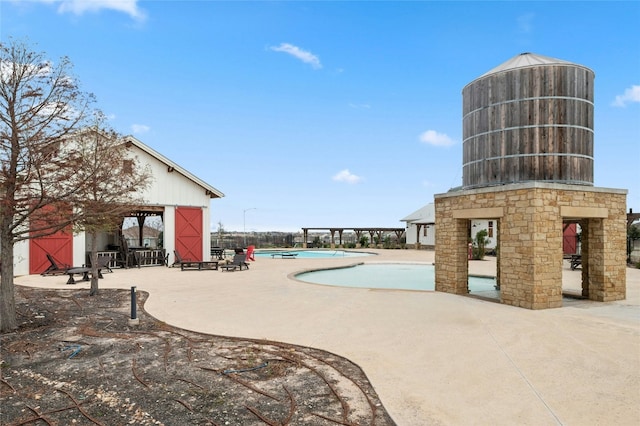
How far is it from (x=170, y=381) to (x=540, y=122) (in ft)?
29.8

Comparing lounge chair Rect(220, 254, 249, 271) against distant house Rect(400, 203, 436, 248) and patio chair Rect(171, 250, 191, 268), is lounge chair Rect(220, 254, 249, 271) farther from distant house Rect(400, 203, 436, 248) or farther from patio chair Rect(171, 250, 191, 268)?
distant house Rect(400, 203, 436, 248)

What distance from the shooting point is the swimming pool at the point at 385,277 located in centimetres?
1390

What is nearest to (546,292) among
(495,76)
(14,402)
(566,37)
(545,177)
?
(545,177)

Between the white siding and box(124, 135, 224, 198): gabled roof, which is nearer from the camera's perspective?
box(124, 135, 224, 198): gabled roof

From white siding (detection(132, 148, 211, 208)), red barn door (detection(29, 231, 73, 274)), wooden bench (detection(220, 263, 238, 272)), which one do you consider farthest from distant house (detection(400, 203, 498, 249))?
red barn door (detection(29, 231, 73, 274))

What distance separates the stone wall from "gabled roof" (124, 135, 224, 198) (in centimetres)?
1283

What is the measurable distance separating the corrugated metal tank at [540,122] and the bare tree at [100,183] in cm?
896

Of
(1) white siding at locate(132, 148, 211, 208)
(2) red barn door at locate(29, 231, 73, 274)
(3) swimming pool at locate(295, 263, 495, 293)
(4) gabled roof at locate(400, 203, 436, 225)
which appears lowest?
(3) swimming pool at locate(295, 263, 495, 293)

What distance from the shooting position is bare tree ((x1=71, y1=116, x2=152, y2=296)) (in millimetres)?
7488

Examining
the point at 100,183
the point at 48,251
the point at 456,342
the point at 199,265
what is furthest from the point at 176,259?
the point at 456,342

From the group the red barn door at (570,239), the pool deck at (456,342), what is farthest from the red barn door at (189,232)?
the red barn door at (570,239)

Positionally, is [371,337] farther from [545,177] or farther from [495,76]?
A: [495,76]

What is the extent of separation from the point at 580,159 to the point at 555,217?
1.79m

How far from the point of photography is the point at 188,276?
14539 millimetres
